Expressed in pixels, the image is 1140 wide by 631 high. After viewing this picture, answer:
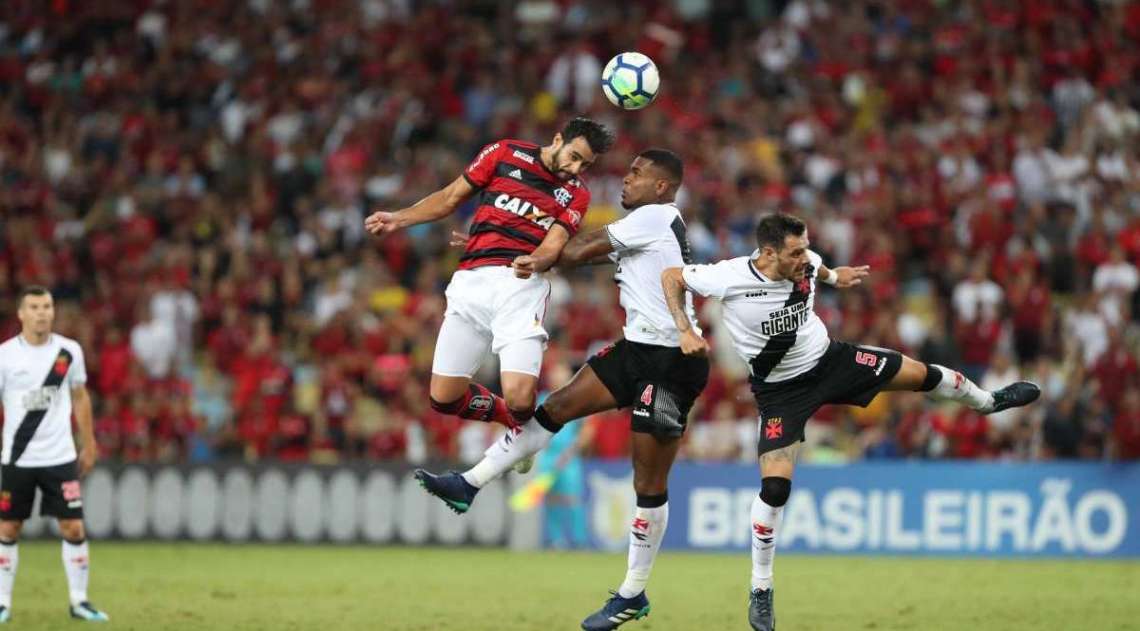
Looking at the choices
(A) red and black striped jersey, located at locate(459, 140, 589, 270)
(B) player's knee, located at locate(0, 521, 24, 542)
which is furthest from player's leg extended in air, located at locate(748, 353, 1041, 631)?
(B) player's knee, located at locate(0, 521, 24, 542)

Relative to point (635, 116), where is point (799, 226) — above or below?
below

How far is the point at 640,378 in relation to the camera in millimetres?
11508

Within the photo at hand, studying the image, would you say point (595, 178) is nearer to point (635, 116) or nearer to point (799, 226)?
point (635, 116)

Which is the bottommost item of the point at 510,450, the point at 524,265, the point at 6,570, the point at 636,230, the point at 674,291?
the point at 6,570

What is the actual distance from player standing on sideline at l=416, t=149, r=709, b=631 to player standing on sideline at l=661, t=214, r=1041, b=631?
34cm

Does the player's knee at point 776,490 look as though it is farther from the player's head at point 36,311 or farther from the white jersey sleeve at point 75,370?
the player's head at point 36,311

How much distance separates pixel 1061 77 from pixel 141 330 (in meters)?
13.4

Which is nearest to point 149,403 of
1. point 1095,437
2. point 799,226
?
point 1095,437

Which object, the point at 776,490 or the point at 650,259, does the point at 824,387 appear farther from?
the point at 650,259

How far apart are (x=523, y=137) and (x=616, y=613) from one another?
14.3m

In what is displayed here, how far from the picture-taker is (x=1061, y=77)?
24250 millimetres

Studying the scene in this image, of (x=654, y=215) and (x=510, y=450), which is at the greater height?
(x=654, y=215)

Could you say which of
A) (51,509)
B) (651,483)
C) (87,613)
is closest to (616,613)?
(651,483)

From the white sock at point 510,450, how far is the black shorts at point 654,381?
0.57 m
